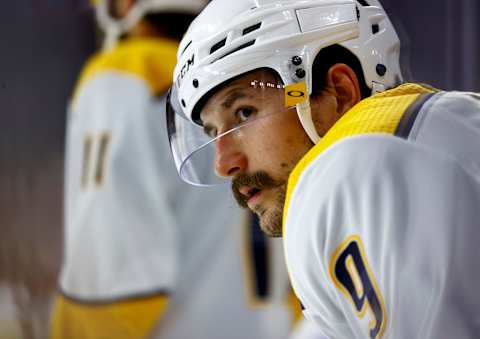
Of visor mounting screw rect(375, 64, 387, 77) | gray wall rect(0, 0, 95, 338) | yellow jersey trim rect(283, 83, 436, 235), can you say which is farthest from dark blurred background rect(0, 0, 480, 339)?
yellow jersey trim rect(283, 83, 436, 235)

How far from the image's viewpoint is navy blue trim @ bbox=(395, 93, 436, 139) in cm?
65

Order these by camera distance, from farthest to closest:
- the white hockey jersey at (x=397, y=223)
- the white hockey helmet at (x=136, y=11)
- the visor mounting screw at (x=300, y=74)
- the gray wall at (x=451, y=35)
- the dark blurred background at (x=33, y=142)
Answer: the dark blurred background at (x=33, y=142) → the white hockey helmet at (x=136, y=11) → the gray wall at (x=451, y=35) → the visor mounting screw at (x=300, y=74) → the white hockey jersey at (x=397, y=223)

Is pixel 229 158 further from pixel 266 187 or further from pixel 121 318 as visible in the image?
pixel 121 318

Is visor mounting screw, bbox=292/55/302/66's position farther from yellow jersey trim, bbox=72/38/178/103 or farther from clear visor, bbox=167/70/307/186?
yellow jersey trim, bbox=72/38/178/103

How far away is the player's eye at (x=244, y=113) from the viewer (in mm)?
888

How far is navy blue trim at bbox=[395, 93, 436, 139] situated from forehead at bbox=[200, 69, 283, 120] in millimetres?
209

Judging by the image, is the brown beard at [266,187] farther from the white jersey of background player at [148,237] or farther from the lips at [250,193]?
the white jersey of background player at [148,237]

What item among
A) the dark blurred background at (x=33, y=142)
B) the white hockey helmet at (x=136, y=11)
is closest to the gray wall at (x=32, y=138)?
the dark blurred background at (x=33, y=142)

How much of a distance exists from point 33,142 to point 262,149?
1.85m

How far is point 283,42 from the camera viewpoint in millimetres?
881

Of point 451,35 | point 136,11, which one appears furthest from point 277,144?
point 136,11

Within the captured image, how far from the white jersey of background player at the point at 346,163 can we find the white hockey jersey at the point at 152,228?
1.22 m

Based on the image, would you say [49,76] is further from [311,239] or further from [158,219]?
[311,239]

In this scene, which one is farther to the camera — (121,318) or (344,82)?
(121,318)
